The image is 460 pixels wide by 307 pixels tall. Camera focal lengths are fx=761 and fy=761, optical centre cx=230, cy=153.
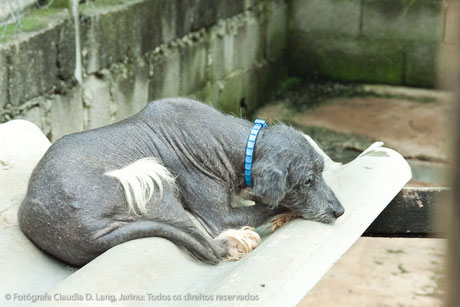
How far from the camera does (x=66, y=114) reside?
408 centimetres

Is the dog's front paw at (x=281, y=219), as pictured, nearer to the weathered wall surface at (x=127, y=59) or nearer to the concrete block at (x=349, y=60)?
the weathered wall surface at (x=127, y=59)

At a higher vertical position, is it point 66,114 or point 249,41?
point 66,114

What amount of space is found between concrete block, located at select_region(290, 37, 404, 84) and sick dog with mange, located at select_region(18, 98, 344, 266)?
4623mm

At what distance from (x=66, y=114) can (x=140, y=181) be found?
1.70 m

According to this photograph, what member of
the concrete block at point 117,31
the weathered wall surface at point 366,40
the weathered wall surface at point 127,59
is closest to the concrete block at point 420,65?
the weathered wall surface at point 366,40

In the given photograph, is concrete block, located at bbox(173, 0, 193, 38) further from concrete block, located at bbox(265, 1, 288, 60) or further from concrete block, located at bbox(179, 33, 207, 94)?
concrete block, located at bbox(265, 1, 288, 60)

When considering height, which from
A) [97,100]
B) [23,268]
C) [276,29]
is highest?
[23,268]

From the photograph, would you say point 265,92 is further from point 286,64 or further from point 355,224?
point 355,224

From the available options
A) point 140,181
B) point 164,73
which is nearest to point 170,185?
point 140,181

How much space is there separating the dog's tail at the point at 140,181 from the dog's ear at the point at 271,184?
339mm

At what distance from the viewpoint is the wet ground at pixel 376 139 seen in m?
4.28

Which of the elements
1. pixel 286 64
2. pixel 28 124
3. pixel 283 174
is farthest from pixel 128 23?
pixel 286 64

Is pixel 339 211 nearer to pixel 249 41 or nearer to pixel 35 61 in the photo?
pixel 35 61

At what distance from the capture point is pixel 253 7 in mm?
6609
